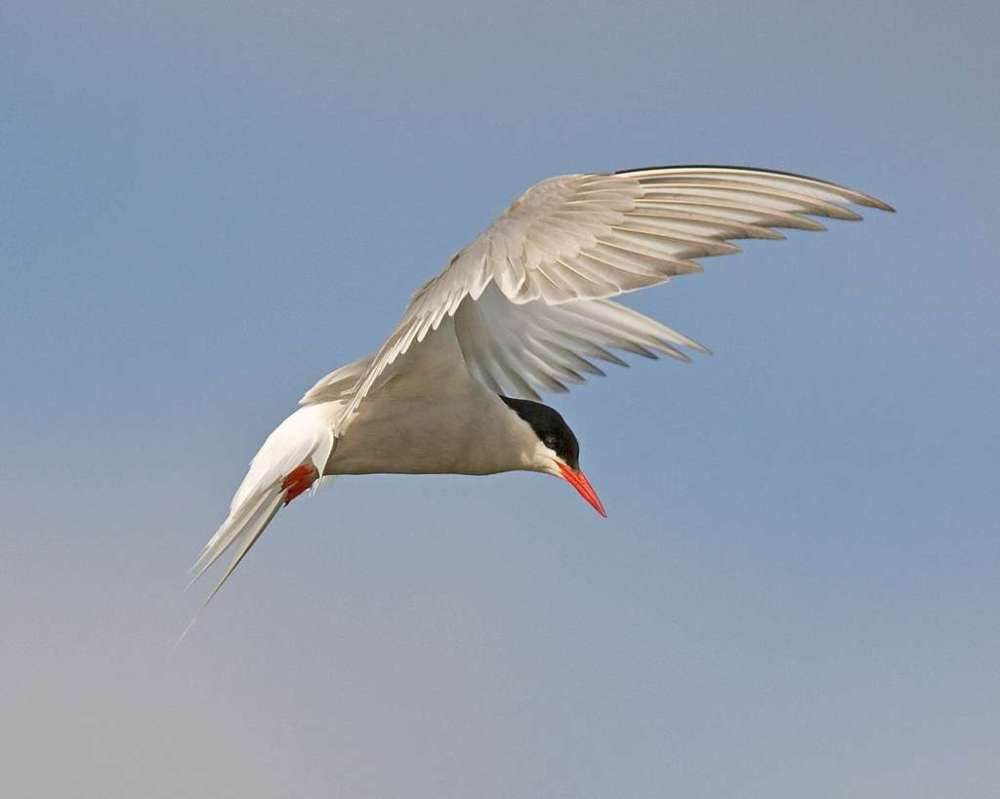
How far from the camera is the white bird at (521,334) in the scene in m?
4.59

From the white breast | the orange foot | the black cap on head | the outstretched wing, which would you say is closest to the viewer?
the outstretched wing

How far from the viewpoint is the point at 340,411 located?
6293mm

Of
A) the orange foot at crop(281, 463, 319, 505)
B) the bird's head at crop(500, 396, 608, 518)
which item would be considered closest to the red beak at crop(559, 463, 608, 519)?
the bird's head at crop(500, 396, 608, 518)

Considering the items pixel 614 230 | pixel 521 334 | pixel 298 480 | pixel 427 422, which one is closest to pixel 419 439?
pixel 427 422

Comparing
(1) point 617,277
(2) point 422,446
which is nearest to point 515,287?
(1) point 617,277

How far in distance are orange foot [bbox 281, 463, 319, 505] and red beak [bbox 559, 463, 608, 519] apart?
3.49 feet

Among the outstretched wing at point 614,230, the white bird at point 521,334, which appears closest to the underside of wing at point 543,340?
the white bird at point 521,334

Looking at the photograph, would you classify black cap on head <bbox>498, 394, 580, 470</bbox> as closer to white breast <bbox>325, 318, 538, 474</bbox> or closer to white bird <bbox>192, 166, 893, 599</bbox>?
white bird <bbox>192, 166, 893, 599</bbox>

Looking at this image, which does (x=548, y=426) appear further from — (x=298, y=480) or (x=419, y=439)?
(x=298, y=480)

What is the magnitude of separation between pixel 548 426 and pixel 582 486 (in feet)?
1.26

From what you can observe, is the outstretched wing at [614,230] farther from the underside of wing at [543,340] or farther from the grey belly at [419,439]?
the underside of wing at [543,340]

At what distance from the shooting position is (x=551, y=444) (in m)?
6.69

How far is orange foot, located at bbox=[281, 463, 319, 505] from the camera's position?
6.50 m

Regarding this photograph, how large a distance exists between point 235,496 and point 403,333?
1.62m
